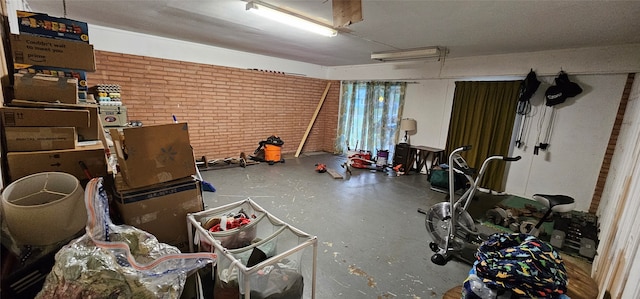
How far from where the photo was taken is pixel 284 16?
2.90m

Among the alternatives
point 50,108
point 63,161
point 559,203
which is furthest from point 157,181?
point 559,203

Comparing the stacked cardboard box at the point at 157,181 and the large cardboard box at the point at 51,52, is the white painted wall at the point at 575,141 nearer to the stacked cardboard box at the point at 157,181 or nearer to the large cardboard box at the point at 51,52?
the stacked cardboard box at the point at 157,181

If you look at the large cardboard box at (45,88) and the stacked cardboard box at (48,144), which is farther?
the large cardboard box at (45,88)

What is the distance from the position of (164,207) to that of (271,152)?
424 centimetres

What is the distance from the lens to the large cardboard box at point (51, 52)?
1.68 m

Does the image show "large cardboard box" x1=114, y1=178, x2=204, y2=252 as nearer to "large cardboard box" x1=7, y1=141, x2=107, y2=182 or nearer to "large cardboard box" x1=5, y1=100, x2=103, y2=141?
"large cardboard box" x1=7, y1=141, x2=107, y2=182

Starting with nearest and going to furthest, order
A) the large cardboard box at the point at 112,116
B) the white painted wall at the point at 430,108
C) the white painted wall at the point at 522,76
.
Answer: the white painted wall at the point at 522,76 → the large cardboard box at the point at 112,116 → the white painted wall at the point at 430,108

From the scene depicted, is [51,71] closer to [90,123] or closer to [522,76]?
[90,123]

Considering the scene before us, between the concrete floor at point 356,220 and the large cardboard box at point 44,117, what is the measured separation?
2.00 meters

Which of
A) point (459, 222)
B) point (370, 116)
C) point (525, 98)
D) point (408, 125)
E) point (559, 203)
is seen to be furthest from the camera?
point (370, 116)

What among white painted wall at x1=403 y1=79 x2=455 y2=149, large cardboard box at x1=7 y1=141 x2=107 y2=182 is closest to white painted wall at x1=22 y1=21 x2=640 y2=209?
white painted wall at x1=403 y1=79 x2=455 y2=149

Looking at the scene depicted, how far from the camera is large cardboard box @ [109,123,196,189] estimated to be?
5.13 feet

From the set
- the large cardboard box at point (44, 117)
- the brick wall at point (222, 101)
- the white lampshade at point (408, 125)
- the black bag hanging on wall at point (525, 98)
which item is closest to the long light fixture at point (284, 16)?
the large cardboard box at point (44, 117)

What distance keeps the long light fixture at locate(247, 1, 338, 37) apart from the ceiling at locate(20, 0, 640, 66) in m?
0.08
